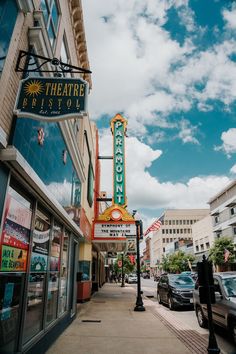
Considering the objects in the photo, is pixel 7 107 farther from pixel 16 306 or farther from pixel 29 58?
pixel 16 306

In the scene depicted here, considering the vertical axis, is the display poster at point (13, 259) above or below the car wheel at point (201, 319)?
above

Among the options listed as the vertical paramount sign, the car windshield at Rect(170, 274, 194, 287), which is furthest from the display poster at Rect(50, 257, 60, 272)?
the vertical paramount sign

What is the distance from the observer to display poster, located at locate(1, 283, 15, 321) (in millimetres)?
4391

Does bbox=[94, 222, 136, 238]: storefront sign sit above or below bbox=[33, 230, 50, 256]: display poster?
above

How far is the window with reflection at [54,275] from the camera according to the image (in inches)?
282

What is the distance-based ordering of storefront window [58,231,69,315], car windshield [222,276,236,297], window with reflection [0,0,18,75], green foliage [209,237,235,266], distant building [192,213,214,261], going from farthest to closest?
1. distant building [192,213,214,261]
2. green foliage [209,237,235,266]
3. storefront window [58,231,69,315]
4. car windshield [222,276,236,297]
5. window with reflection [0,0,18,75]

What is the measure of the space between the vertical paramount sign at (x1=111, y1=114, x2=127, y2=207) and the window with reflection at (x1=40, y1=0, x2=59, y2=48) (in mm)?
13230

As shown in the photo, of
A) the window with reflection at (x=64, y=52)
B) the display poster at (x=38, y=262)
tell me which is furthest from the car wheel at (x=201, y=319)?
the window with reflection at (x=64, y=52)

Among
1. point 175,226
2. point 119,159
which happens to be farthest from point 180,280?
point 175,226

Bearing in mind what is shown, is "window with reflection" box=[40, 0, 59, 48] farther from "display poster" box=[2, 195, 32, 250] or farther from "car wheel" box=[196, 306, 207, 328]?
"car wheel" box=[196, 306, 207, 328]

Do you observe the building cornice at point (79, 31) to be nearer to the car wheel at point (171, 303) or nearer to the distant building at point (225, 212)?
the car wheel at point (171, 303)

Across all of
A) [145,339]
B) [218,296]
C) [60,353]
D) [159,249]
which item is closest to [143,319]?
[145,339]

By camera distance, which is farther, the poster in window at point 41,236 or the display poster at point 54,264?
the display poster at point 54,264

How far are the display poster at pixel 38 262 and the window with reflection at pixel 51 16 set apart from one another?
6047 mm
